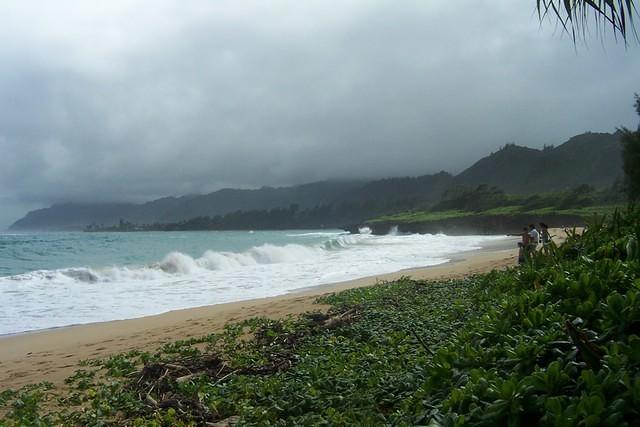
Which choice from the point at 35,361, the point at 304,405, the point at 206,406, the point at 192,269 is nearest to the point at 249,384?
the point at 206,406

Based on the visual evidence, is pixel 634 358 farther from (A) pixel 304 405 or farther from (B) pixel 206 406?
(B) pixel 206 406

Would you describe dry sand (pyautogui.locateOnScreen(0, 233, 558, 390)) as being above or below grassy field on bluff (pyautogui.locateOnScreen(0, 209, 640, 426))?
below

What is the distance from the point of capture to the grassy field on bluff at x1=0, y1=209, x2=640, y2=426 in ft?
7.67

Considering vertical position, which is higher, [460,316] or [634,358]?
[634,358]

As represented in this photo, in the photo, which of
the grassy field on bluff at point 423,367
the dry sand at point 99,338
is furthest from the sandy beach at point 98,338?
the grassy field on bluff at point 423,367

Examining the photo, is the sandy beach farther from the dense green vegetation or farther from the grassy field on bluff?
the dense green vegetation

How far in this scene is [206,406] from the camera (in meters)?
4.43

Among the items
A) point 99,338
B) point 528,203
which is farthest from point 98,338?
point 528,203

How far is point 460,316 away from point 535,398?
3907mm

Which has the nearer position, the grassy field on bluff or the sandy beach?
the grassy field on bluff

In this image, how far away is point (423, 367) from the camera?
3943 mm

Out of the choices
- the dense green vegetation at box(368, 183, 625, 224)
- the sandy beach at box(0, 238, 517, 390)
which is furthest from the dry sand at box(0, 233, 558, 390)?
the dense green vegetation at box(368, 183, 625, 224)

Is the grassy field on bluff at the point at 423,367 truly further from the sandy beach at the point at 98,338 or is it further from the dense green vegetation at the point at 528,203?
the dense green vegetation at the point at 528,203

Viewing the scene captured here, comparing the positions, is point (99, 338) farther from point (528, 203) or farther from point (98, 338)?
point (528, 203)
